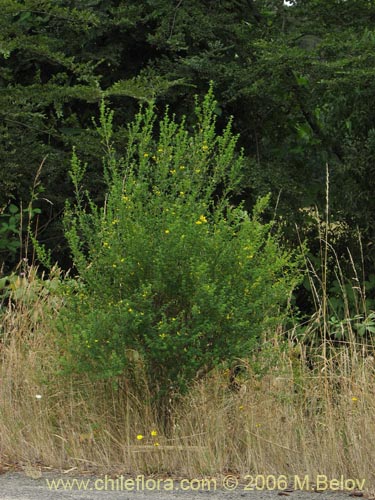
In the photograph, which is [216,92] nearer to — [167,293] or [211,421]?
[167,293]

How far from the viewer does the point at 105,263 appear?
6.20m

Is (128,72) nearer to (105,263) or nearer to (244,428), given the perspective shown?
(105,263)

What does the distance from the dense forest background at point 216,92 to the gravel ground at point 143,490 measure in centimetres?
423

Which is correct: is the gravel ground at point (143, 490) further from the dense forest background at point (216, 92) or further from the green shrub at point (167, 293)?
the dense forest background at point (216, 92)

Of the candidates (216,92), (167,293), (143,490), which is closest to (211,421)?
(143,490)

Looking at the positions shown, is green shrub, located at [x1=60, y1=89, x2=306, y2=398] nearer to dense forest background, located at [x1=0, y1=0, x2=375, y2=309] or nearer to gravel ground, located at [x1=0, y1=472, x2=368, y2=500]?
gravel ground, located at [x1=0, y1=472, x2=368, y2=500]

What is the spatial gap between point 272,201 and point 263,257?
3.72 metres

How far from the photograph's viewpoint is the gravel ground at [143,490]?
5281mm

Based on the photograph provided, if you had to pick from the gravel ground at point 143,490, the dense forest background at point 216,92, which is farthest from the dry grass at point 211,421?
the dense forest background at point 216,92

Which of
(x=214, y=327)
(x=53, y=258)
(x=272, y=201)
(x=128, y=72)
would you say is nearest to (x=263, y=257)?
(x=214, y=327)

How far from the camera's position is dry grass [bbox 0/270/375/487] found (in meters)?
5.77

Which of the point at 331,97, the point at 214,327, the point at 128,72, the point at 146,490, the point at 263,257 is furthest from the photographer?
the point at 128,72

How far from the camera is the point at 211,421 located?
6.01 meters

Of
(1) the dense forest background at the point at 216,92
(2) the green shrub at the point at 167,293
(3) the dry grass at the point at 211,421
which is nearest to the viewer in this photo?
(3) the dry grass at the point at 211,421
